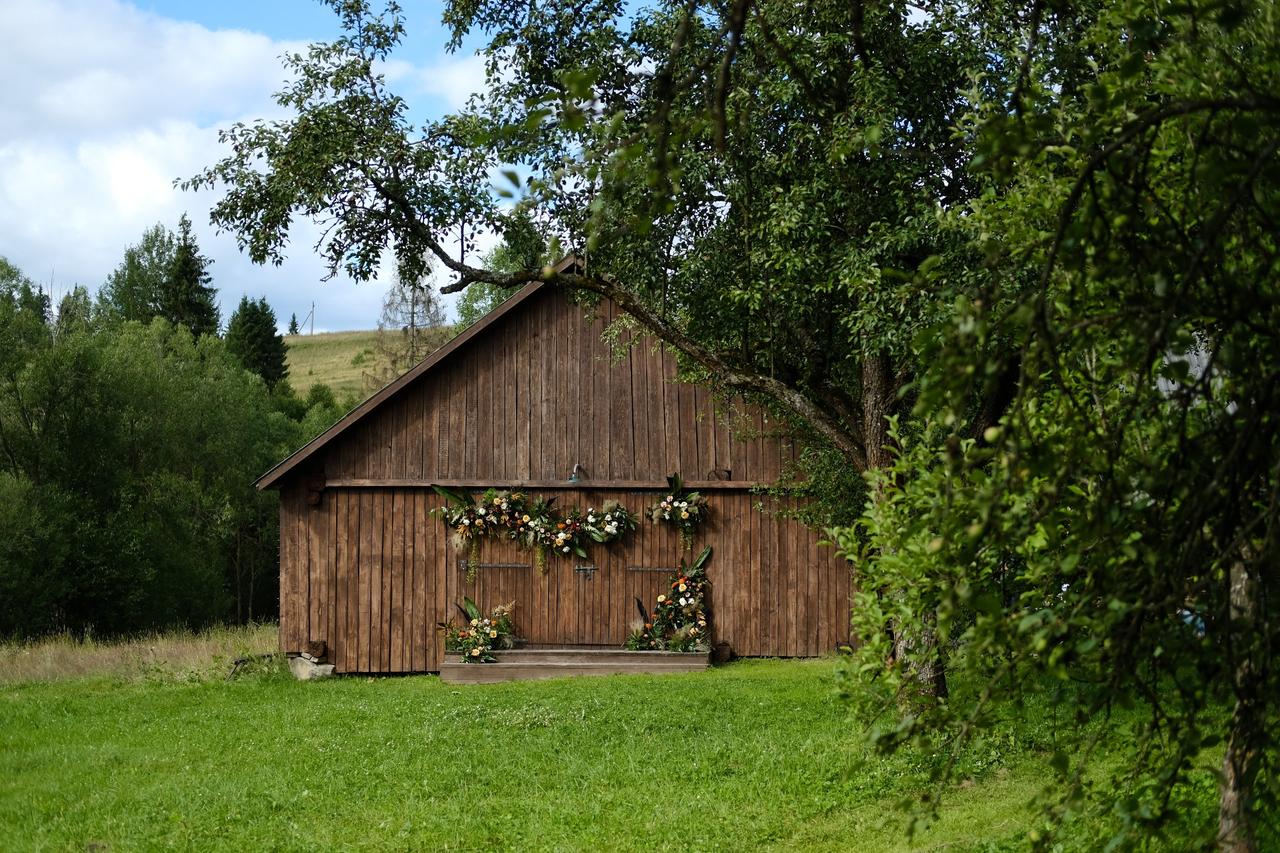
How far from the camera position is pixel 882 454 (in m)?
11.9

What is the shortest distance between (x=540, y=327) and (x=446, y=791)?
365 inches

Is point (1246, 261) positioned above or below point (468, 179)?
below

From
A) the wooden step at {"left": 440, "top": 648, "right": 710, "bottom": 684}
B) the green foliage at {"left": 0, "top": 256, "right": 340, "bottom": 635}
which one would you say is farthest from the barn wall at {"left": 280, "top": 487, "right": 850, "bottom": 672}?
the green foliage at {"left": 0, "top": 256, "right": 340, "bottom": 635}

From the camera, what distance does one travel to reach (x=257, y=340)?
56.0m

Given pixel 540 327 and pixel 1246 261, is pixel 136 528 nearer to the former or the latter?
pixel 540 327

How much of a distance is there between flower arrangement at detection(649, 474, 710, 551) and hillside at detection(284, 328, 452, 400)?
145ft

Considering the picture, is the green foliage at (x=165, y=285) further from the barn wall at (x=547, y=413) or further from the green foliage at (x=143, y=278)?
the barn wall at (x=547, y=413)

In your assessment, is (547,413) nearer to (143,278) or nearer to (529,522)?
(529,522)

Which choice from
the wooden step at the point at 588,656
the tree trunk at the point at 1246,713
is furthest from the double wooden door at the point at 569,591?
the tree trunk at the point at 1246,713

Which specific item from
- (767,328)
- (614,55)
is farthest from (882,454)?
(614,55)

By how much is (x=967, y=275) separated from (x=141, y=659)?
49.0 ft

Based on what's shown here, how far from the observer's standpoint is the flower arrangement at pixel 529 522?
59.0 ft

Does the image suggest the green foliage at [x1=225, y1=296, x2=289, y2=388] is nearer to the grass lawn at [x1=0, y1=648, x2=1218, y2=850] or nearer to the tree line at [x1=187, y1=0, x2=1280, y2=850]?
the grass lawn at [x1=0, y1=648, x2=1218, y2=850]

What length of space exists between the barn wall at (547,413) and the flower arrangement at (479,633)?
6.29 ft
